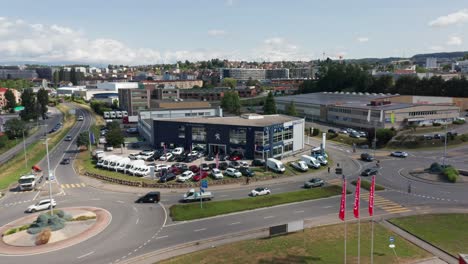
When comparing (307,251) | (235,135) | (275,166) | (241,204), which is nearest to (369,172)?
(275,166)

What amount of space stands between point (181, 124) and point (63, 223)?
3794 centimetres

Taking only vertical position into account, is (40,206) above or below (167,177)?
below

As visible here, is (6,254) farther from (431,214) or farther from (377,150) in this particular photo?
(377,150)

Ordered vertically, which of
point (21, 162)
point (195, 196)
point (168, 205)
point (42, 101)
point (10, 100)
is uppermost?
point (42, 101)

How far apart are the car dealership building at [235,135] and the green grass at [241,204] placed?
1842cm

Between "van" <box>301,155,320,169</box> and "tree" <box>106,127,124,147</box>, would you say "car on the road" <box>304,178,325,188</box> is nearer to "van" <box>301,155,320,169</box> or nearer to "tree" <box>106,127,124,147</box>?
"van" <box>301,155,320,169</box>

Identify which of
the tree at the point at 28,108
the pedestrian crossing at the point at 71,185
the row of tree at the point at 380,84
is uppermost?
the row of tree at the point at 380,84

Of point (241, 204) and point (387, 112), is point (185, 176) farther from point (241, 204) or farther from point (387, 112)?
point (387, 112)

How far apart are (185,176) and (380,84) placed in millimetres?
130401

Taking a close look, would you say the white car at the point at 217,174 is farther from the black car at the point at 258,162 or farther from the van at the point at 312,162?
the van at the point at 312,162

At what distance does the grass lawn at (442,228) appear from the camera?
32.6 meters

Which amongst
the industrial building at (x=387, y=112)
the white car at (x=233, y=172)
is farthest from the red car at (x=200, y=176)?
the industrial building at (x=387, y=112)

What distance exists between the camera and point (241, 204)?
44406 millimetres

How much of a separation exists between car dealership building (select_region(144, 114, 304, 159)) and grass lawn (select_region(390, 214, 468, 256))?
101 ft
